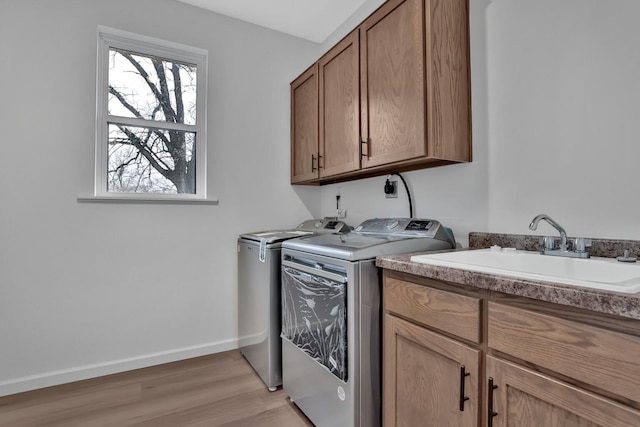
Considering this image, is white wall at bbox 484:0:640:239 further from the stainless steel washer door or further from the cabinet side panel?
the stainless steel washer door

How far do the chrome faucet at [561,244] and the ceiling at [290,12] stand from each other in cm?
203

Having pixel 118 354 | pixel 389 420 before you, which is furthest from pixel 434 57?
pixel 118 354

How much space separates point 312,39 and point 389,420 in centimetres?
288

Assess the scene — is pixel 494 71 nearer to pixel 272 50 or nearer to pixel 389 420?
pixel 389 420

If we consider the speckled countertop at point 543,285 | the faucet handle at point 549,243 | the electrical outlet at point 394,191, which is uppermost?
the electrical outlet at point 394,191

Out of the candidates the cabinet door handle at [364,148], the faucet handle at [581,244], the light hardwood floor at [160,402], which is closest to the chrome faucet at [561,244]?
the faucet handle at [581,244]

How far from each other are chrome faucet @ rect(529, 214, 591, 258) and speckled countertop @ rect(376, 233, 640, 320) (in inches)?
3.4

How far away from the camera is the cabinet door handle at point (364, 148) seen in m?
1.88

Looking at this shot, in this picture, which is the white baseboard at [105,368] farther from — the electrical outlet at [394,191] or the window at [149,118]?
the electrical outlet at [394,191]

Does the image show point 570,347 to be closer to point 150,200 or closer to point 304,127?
point 304,127

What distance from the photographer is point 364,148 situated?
74.9 inches

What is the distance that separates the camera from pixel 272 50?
2762mm

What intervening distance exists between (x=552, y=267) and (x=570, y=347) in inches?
21.8

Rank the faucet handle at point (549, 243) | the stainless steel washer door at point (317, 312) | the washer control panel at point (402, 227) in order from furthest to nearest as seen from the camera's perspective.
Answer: the washer control panel at point (402, 227) < the stainless steel washer door at point (317, 312) < the faucet handle at point (549, 243)
